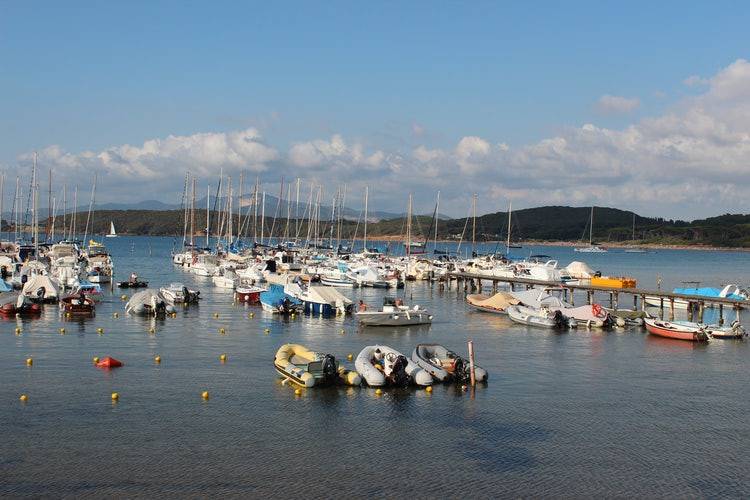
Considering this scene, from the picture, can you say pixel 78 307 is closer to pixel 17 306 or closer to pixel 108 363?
pixel 17 306

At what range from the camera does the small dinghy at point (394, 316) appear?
2228 inches

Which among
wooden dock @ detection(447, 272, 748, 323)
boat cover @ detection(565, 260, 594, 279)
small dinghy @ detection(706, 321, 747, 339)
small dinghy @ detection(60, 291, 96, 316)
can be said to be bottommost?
small dinghy @ detection(60, 291, 96, 316)

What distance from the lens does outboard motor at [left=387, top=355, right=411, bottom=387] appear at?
3525 centimetres

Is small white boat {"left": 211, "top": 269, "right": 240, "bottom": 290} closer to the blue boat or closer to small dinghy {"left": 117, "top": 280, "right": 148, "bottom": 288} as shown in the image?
small dinghy {"left": 117, "top": 280, "right": 148, "bottom": 288}

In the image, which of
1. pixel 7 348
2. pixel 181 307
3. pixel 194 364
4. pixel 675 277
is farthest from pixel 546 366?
pixel 675 277

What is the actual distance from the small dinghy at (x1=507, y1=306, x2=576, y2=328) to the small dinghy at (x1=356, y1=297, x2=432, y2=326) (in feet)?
23.8

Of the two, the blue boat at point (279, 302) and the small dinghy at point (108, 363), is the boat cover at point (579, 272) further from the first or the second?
the small dinghy at point (108, 363)

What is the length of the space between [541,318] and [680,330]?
1035 centimetres

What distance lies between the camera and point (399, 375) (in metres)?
35.4

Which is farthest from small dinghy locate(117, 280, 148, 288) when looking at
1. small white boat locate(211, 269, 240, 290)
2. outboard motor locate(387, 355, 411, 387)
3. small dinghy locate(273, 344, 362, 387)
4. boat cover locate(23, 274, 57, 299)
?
outboard motor locate(387, 355, 411, 387)

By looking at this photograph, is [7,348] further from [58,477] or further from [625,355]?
[625,355]

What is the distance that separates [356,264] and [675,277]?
200 ft

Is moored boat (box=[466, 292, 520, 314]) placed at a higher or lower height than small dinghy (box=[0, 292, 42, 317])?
higher

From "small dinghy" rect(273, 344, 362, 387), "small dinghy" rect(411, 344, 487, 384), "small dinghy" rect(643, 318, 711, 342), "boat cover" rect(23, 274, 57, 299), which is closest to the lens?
"small dinghy" rect(273, 344, 362, 387)
